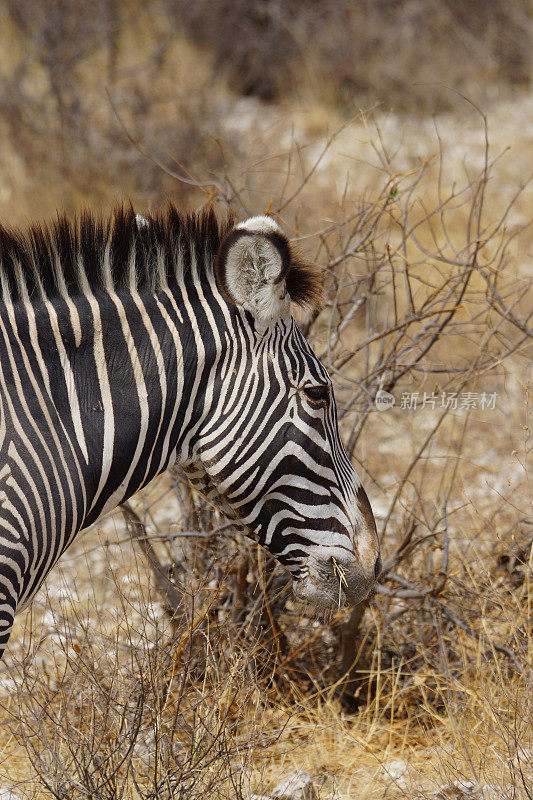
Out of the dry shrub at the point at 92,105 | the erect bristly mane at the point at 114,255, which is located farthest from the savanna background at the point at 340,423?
the erect bristly mane at the point at 114,255

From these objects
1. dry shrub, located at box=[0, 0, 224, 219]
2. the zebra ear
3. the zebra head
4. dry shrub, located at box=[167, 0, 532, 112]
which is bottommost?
the zebra head

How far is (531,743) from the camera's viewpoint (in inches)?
137

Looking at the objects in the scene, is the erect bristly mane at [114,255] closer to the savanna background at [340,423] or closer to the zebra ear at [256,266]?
the zebra ear at [256,266]

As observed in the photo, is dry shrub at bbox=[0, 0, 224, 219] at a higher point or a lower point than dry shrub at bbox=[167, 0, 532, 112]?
lower

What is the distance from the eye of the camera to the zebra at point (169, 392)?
2643 mm

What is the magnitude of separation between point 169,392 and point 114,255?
48cm

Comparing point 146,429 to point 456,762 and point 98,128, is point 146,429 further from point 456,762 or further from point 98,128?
point 98,128

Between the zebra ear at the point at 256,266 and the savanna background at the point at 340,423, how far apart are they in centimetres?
101

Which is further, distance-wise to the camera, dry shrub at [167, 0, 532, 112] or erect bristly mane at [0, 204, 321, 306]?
dry shrub at [167, 0, 532, 112]

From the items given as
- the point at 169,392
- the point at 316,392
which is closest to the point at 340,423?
the point at 316,392

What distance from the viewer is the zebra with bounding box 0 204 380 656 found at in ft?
8.67

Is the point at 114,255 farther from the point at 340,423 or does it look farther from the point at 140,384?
the point at 340,423

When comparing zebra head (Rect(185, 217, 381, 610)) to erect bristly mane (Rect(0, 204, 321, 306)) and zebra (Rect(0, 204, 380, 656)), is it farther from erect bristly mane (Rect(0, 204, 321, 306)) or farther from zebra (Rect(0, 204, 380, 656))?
erect bristly mane (Rect(0, 204, 321, 306))

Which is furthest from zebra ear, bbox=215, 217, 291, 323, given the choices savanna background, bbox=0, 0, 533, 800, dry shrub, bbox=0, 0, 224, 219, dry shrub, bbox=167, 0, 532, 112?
dry shrub, bbox=167, 0, 532, 112
